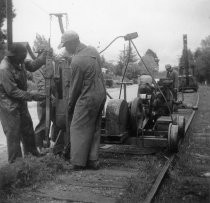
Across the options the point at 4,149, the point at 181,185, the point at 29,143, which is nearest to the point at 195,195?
the point at 181,185

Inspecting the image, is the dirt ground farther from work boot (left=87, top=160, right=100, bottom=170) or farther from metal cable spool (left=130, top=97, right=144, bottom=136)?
work boot (left=87, top=160, right=100, bottom=170)

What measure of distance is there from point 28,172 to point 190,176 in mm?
2500

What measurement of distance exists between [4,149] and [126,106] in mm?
2905

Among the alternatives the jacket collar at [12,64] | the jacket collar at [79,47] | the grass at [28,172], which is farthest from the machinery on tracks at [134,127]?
the jacket collar at [12,64]

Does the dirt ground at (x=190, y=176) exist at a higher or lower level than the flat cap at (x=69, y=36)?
lower

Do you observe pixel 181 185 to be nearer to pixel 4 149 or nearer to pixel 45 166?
pixel 45 166

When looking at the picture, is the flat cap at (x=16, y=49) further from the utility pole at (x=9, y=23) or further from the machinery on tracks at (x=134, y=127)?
the machinery on tracks at (x=134, y=127)

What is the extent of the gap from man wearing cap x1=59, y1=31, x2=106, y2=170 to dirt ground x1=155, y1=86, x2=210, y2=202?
4.15 ft

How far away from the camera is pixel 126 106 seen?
771 cm

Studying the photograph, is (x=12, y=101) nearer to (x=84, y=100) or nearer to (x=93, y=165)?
(x=84, y=100)

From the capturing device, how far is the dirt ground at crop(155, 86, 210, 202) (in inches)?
215

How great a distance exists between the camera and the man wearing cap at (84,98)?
6484mm

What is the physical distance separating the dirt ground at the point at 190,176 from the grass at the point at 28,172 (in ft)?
5.14

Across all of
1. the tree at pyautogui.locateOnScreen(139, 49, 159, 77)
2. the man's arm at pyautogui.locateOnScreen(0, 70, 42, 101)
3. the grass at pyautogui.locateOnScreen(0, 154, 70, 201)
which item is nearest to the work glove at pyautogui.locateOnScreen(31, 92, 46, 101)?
the man's arm at pyautogui.locateOnScreen(0, 70, 42, 101)
